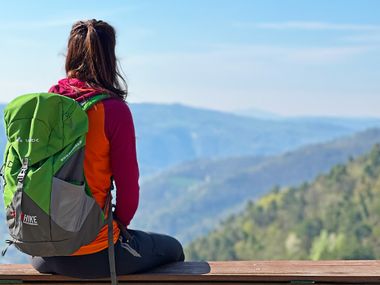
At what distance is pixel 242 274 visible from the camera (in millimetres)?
3480

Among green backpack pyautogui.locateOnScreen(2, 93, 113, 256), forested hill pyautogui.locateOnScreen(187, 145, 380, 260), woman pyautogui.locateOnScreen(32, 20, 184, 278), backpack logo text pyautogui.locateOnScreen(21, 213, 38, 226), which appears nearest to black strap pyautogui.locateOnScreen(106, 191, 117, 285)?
woman pyautogui.locateOnScreen(32, 20, 184, 278)

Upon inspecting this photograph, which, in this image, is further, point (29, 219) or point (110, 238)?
point (110, 238)

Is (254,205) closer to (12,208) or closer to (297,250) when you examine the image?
(297,250)

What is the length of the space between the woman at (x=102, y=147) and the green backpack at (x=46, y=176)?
0.10 metres

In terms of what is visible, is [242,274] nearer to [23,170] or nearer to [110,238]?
[110,238]

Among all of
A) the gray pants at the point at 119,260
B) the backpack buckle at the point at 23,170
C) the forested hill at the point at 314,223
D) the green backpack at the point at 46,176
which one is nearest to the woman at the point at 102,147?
the gray pants at the point at 119,260

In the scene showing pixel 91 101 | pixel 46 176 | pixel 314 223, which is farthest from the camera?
pixel 314 223

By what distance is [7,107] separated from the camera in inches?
128

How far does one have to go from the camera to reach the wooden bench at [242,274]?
3.45m

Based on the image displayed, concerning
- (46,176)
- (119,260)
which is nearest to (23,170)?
(46,176)

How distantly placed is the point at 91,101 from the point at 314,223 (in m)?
93.0

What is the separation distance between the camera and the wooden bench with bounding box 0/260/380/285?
3453 mm

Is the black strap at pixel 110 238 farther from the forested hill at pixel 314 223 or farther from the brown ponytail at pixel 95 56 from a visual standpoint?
the forested hill at pixel 314 223

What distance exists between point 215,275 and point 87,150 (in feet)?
2.73
